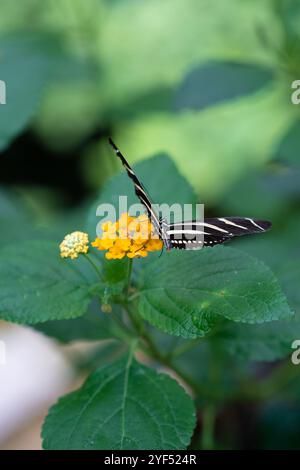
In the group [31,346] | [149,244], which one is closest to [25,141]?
[31,346]

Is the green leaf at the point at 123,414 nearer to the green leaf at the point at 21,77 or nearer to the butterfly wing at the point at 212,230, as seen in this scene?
the butterfly wing at the point at 212,230

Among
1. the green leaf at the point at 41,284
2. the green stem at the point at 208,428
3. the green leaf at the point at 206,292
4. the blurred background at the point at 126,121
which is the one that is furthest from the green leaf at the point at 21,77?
the green stem at the point at 208,428

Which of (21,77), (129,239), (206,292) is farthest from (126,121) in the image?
(206,292)

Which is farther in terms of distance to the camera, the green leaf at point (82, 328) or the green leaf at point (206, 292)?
the green leaf at point (82, 328)

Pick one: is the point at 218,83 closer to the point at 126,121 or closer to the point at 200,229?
the point at 126,121

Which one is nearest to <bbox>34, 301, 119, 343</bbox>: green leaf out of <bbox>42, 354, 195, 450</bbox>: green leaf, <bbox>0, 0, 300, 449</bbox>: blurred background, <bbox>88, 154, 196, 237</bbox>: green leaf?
<bbox>42, 354, 195, 450</bbox>: green leaf

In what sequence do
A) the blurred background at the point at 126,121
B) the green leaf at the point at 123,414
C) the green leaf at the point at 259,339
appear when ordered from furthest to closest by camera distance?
the blurred background at the point at 126,121
the green leaf at the point at 259,339
the green leaf at the point at 123,414
